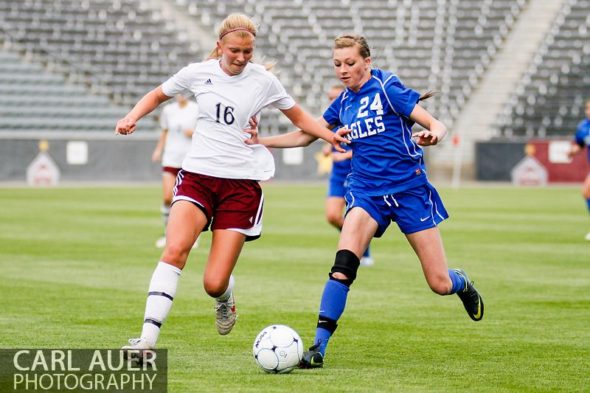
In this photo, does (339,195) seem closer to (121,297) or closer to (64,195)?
(121,297)

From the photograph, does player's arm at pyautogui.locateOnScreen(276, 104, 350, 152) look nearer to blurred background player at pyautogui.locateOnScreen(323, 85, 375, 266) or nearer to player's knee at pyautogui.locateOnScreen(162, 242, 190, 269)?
player's knee at pyautogui.locateOnScreen(162, 242, 190, 269)

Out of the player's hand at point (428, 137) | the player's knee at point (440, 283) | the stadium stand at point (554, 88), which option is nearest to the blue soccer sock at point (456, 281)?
the player's knee at point (440, 283)

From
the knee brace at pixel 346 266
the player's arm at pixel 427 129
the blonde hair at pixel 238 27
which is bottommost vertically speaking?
the knee brace at pixel 346 266

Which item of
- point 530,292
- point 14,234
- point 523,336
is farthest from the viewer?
point 14,234

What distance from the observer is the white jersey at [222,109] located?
8.20 m

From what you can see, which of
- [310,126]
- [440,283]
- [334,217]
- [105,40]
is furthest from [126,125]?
[105,40]

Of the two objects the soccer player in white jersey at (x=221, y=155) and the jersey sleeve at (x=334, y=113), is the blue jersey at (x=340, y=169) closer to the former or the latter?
the jersey sleeve at (x=334, y=113)

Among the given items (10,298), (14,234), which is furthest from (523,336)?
(14,234)

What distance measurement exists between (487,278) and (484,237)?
5.98 meters

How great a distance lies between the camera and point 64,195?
1241 inches

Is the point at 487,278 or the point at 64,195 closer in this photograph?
the point at 487,278

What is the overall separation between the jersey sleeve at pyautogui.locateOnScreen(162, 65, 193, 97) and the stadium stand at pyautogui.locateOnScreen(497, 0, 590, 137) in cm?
3464

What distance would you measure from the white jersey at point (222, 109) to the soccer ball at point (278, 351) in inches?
46.1

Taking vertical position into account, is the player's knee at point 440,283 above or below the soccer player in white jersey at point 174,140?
below
